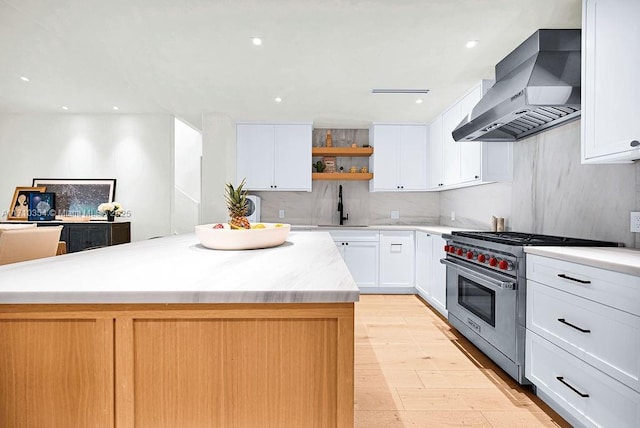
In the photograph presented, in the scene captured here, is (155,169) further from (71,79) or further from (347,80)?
(347,80)

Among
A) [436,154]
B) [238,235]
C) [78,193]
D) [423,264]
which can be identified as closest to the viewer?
[238,235]

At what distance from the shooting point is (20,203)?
5121 mm

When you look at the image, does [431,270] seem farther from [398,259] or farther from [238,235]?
[238,235]

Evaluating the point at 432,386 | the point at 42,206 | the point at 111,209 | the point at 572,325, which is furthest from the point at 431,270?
the point at 42,206

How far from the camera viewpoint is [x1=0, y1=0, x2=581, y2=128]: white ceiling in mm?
2170

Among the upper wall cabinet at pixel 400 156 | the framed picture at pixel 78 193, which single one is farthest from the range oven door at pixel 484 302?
the framed picture at pixel 78 193

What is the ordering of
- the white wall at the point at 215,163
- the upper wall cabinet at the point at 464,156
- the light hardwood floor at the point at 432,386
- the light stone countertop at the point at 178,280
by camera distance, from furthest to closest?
the white wall at the point at 215,163 < the upper wall cabinet at the point at 464,156 < the light hardwood floor at the point at 432,386 < the light stone countertop at the point at 178,280

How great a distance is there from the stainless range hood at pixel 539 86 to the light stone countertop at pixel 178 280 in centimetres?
178

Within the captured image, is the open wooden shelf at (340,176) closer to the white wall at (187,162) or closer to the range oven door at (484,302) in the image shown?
the range oven door at (484,302)

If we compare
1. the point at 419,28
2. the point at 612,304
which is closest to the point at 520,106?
the point at 419,28

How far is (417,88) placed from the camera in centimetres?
340

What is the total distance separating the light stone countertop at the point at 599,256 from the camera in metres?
1.40

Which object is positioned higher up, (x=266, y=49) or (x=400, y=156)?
(x=266, y=49)

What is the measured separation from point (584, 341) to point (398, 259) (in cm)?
274
